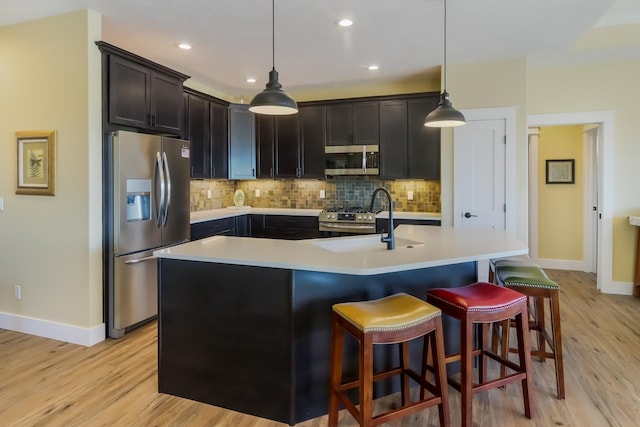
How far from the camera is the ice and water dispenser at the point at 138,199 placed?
10.8ft

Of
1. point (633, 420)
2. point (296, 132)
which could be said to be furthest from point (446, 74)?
point (633, 420)

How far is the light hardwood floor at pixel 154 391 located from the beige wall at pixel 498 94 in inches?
61.2

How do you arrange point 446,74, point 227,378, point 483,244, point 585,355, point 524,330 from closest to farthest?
1. point 524,330
2. point 227,378
3. point 483,244
4. point 585,355
5. point 446,74

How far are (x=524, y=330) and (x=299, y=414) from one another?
128 centimetres

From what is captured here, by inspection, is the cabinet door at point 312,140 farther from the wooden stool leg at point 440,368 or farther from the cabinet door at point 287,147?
the wooden stool leg at point 440,368

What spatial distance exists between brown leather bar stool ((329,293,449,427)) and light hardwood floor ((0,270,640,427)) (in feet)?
1.04

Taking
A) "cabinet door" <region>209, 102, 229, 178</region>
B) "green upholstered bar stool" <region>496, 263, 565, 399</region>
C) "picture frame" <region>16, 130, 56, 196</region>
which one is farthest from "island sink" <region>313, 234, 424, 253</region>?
"cabinet door" <region>209, 102, 229, 178</region>

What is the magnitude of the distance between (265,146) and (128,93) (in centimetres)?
253

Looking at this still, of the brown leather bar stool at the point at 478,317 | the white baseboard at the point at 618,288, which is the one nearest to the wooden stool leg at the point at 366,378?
the brown leather bar stool at the point at 478,317

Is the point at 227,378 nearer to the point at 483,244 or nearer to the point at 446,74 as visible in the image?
the point at 483,244

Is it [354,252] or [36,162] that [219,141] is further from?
[354,252]

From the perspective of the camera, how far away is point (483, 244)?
2.54 m

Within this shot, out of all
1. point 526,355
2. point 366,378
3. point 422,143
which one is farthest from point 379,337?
point 422,143

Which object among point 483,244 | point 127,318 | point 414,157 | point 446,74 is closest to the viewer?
point 483,244
